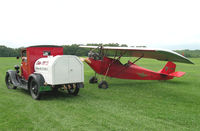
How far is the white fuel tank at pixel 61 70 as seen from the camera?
672cm

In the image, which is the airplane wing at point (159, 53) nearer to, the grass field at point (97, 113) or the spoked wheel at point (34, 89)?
the grass field at point (97, 113)

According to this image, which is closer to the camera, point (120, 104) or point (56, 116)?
point (56, 116)

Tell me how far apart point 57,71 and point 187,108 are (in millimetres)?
5115

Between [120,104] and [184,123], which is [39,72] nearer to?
[120,104]

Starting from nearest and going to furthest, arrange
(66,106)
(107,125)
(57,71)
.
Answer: (107,125) → (66,106) → (57,71)

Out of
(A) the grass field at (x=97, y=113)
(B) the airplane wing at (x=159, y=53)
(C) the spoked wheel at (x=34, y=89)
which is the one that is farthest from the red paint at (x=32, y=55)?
(B) the airplane wing at (x=159, y=53)

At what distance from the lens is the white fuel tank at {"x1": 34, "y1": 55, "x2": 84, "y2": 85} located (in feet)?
22.0

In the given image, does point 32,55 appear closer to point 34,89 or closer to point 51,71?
point 34,89

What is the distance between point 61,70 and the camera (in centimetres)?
689

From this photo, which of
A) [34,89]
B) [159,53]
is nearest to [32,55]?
[34,89]

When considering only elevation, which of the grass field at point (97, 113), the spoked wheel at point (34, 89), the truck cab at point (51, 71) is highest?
the truck cab at point (51, 71)

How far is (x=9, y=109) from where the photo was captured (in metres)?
5.97

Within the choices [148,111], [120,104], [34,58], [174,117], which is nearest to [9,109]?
[34,58]

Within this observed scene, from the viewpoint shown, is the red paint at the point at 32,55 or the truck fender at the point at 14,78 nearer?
the red paint at the point at 32,55
